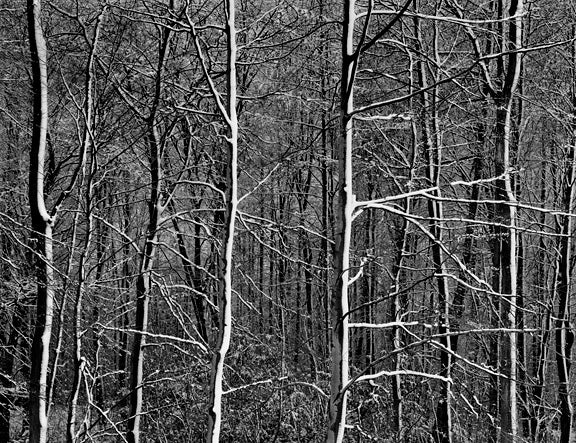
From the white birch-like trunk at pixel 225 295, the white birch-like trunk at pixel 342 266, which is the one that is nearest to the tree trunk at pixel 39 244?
the white birch-like trunk at pixel 225 295

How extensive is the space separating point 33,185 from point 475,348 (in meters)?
12.2

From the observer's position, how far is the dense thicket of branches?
13.9 feet

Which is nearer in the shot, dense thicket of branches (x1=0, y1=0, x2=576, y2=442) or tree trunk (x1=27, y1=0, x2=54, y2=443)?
dense thicket of branches (x1=0, y1=0, x2=576, y2=442)

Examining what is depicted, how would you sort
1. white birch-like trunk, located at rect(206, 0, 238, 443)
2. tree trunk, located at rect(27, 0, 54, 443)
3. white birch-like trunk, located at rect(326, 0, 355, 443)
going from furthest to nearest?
1. tree trunk, located at rect(27, 0, 54, 443)
2. white birch-like trunk, located at rect(206, 0, 238, 443)
3. white birch-like trunk, located at rect(326, 0, 355, 443)

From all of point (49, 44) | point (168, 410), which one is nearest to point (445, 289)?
point (168, 410)

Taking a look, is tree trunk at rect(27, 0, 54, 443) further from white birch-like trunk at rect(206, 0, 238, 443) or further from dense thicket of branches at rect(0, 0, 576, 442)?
white birch-like trunk at rect(206, 0, 238, 443)

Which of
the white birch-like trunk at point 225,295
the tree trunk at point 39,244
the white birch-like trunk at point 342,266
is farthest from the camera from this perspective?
the tree trunk at point 39,244

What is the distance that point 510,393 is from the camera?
280 inches

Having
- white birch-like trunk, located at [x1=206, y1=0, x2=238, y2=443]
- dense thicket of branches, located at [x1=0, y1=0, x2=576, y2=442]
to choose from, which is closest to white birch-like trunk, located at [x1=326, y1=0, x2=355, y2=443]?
dense thicket of branches, located at [x1=0, y1=0, x2=576, y2=442]

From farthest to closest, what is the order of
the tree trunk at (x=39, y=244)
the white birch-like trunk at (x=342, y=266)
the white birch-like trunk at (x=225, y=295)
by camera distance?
the tree trunk at (x=39, y=244)
the white birch-like trunk at (x=225, y=295)
the white birch-like trunk at (x=342, y=266)

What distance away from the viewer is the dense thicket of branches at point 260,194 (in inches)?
166

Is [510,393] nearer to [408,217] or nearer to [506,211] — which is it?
[506,211]

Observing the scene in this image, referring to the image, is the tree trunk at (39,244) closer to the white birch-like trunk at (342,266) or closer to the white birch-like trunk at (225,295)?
the white birch-like trunk at (225,295)

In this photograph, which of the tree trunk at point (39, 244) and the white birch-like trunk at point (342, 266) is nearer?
the white birch-like trunk at point (342, 266)
